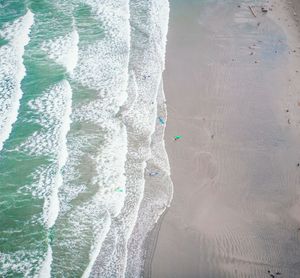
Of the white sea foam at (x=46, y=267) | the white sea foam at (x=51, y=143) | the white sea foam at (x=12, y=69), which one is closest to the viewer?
the white sea foam at (x=46, y=267)

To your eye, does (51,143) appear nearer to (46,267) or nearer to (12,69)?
(46,267)

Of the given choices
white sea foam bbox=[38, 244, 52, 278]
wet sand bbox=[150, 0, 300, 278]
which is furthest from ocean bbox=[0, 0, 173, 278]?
wet sand bbox=[150, 0, 300, 278]

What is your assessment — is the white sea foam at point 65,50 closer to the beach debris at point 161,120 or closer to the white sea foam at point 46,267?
the beach debris at point 161,120

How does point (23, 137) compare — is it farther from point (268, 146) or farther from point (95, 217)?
point (268, 146)

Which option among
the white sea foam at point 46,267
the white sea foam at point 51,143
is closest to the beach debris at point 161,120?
the white sea foam at point 51,143

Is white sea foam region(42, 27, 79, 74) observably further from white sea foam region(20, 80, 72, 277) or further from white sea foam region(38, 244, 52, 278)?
white sea foam region(38, 244, 52, 278)

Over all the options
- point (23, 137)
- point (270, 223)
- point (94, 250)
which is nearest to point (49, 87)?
point (23, 137)
